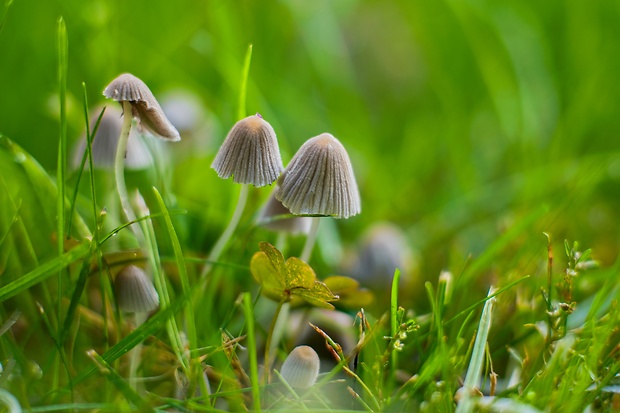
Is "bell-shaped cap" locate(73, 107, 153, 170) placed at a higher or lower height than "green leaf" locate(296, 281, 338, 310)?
higher

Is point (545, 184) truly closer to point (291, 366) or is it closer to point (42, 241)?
point (291, 366)

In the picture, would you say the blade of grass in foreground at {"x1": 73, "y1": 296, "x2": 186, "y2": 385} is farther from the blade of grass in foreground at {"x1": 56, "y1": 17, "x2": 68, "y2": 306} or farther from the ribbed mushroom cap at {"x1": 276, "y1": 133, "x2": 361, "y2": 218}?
the ribbed mushroom cap at {"x1": 276, "y1": 133, "x2": 361, "y2": 218}

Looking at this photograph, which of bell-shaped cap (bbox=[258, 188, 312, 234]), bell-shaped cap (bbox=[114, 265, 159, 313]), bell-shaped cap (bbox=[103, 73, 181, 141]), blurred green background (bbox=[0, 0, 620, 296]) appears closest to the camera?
bell-shaped cap (bbox=[103, 73, 181, 141])

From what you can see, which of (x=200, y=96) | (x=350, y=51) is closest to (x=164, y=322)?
(x=200, y=96)

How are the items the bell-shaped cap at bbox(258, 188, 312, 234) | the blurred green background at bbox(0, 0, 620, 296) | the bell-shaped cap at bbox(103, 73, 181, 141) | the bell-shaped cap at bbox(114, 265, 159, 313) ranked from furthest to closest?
the blurred green background at bbox(0, 0, 620, 296) → the bell-shaped cap at bbox(258, 188, 312, 234) → the bell-shaped cap at bbox(114, 265, 159, 313) → the bell-shaped cap at bbox(103, 73, 181, 141)

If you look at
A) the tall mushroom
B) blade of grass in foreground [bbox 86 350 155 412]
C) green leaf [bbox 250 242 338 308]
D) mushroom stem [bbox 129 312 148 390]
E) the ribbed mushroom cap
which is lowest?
mushroom stem [bbox 129 312 148 390]

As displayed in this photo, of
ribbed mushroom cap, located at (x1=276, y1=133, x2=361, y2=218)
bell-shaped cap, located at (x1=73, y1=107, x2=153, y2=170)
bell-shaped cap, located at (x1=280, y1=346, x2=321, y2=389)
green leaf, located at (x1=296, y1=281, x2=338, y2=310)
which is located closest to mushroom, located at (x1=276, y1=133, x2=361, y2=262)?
ribbed mushroom cap, located at (x1=276, y1=133, x2=361, y2=218)
